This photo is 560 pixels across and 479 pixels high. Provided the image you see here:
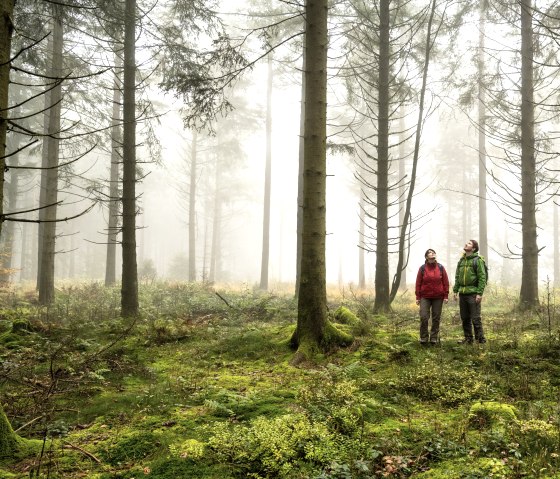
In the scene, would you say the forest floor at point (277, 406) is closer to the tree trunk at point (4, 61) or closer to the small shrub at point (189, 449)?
the small shrub at point (189, 449)

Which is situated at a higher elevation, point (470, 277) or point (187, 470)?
point (470, 277)

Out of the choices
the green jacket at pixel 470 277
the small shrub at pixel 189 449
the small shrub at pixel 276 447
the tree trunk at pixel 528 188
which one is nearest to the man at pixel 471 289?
the green jacket at pixel 470 277

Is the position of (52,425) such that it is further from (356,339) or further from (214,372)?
(356,339)

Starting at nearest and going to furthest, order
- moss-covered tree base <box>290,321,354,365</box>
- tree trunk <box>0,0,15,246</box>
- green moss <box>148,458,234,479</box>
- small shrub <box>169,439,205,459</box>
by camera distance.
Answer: tree trunk <box>0,0,15,246</box>, green moss <box>148,458,234,479</box>, small shrub <box>169,439,205,459</box>, moss-covered tree base <box>290,321,354,365</box>

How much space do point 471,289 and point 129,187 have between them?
28.4 feet

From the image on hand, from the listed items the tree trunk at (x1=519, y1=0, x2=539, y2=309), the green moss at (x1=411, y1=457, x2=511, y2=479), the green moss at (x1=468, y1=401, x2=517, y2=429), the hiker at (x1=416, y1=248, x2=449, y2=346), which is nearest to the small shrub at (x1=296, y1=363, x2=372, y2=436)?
the green moss at (x1=411, y1=457, x2=511, y2=479)

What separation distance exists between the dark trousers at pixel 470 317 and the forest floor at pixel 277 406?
1.10 feet

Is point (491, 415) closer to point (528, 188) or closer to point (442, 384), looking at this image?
point (442, 384)

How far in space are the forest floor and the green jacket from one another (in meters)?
0.98

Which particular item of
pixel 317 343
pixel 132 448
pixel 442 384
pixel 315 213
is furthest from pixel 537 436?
pixel 315 213

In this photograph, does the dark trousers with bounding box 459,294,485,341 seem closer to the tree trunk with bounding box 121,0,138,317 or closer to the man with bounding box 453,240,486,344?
the man with bounding box 453,240,486,344

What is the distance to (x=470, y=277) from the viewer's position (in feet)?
24.5

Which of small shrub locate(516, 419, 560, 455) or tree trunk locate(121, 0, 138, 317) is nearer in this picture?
small shrub locate(516, 419, 560, 455)

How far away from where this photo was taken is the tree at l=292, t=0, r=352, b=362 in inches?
273
